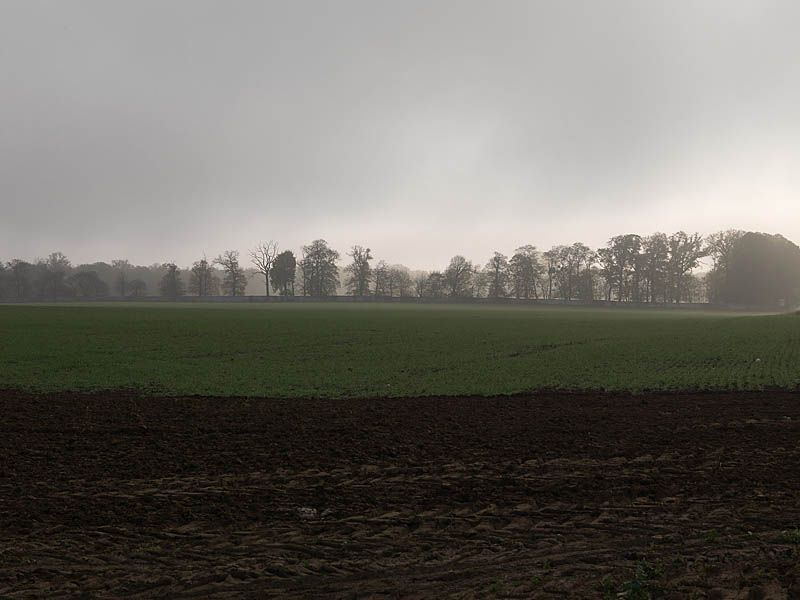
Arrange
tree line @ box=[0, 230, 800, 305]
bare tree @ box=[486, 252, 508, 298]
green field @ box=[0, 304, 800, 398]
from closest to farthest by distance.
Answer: green field @ box=[0, 304, 800, 398], tree line @ box=[0, 230, 800, 305], bare tree @ box=[486, 252, 508, 298]

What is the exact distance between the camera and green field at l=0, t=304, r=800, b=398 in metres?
23.5

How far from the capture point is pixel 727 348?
35.9 meters

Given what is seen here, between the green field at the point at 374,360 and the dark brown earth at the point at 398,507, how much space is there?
792 centimetres

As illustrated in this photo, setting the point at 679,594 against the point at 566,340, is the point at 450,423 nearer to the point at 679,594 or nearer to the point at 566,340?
the point at 679,594

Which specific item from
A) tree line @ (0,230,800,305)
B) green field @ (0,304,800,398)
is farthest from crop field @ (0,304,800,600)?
tree line @ (0,230,800,305)

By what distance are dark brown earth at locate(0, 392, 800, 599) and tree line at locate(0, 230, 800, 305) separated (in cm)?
12846

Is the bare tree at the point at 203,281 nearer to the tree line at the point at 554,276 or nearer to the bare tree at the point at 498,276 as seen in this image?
the tree line at the point at 554,276

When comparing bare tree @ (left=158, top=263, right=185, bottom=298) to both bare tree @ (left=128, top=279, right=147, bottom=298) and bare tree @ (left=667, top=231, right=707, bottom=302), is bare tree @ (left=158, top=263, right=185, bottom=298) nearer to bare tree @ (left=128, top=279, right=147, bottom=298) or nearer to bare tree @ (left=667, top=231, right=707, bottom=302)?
bare tree @ (left=128, top=279, right=147, bottom=298)

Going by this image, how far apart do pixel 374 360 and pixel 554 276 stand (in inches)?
5323

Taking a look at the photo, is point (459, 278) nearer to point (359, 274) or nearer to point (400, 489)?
point (359, 274)

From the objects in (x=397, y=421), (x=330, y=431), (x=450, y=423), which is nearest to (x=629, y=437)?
(x=450, y=423)

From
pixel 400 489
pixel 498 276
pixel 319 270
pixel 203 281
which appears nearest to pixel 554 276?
pixel 498 276

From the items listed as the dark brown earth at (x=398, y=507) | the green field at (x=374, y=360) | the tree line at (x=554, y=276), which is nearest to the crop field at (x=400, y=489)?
the dark brown earth at (x=398, y=507)

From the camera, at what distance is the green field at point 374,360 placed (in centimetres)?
2350
